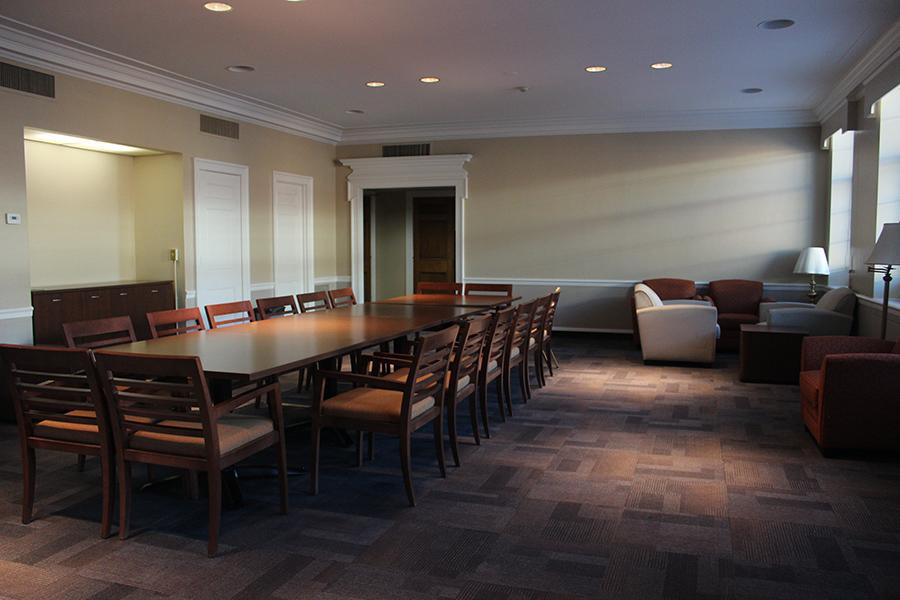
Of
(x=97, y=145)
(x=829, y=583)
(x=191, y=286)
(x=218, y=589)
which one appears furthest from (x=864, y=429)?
(x=97, y=145)

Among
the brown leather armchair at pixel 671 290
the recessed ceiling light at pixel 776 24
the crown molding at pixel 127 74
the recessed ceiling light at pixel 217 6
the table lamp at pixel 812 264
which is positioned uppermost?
the recessed ceiling light at pixel 217 6

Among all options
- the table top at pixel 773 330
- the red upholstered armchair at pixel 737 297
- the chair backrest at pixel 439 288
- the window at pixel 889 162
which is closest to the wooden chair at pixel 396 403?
the table top at pixel 773 330

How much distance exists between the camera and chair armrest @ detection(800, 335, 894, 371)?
4.78 m

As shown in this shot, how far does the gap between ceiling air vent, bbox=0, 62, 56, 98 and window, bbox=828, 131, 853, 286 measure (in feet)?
25.4

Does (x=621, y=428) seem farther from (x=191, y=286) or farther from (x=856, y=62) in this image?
(x=191, y=286)

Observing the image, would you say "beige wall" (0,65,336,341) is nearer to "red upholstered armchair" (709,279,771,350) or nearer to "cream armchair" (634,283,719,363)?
"cream armchair" (634,283,719,363)

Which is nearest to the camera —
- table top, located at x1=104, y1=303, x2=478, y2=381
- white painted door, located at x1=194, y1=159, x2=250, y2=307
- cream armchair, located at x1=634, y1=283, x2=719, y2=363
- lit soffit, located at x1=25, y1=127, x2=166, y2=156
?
table top, located at x1=104, y1=303, x2=478, y2=381

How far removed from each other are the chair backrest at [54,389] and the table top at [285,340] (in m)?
0.34

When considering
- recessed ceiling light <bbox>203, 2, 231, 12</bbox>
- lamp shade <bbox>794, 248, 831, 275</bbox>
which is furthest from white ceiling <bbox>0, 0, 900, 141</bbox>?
lamp shade <bbox>794, 248, 831, 275</bbox>

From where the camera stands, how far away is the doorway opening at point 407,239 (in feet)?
39.3

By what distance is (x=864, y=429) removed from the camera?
413 centimetres

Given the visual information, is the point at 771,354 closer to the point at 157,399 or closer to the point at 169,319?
the point at 169,319

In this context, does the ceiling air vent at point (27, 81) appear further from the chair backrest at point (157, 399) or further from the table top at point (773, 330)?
the table top at point (773, 330)

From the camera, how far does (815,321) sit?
666 centimetres
